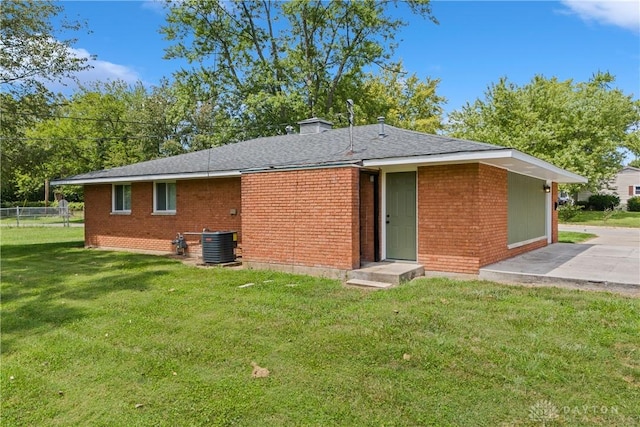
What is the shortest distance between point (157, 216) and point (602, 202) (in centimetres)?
3588

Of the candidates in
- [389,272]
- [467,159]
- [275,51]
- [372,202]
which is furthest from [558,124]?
[389,272]

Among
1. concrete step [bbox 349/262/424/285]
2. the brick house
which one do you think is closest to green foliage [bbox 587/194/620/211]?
the brick house

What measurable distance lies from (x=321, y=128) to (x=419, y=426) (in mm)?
12769

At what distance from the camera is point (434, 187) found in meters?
8.31

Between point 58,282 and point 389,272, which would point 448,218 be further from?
point 58,282

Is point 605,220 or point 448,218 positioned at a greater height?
point 448,218

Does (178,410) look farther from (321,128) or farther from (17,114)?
(17,114)

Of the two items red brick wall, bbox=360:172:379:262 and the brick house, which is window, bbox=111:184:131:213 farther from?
red brick wall, bbox=360:172:379:262

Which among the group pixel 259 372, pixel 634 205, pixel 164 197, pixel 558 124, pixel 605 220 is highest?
pixel 558 124

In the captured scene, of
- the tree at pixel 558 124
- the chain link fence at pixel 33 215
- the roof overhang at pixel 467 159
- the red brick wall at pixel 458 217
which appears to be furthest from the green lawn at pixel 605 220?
the chain link fence at pixel 33 215

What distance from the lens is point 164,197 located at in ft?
42.2

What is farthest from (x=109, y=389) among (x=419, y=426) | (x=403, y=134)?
(x=403, y=134)

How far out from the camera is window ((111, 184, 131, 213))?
45.3 ft

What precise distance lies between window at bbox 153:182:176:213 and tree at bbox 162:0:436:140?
12456mm
